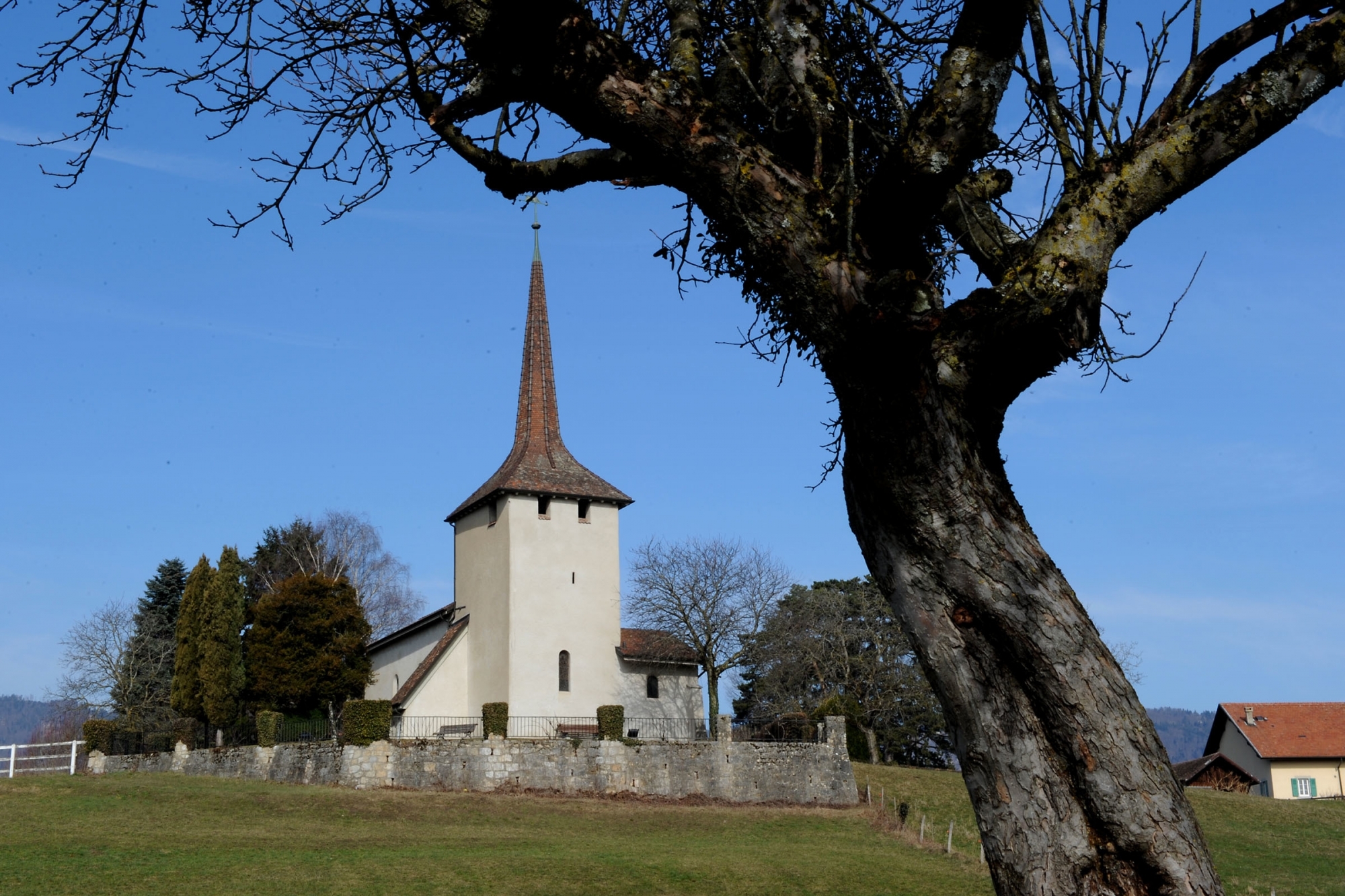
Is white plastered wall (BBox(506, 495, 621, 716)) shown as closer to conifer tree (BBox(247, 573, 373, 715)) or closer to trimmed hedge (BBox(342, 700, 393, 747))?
conifer tree (BBox(247, 573, 373, 715))

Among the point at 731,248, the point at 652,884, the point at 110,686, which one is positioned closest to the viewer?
the point at 731,248

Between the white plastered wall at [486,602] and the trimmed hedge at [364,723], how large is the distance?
7.80m

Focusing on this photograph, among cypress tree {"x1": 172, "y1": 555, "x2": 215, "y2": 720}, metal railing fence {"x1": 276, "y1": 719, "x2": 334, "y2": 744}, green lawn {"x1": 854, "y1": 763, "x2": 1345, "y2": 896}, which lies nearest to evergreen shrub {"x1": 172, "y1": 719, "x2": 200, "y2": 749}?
cypress tree {"x1": 172, "y1": 555, "x2": 215, "y2": 720}

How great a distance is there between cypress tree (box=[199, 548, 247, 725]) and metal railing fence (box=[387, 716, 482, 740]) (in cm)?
733

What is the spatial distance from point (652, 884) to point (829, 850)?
6.61m

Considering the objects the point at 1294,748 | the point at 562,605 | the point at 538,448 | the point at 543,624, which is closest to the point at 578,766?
the point at 543,624

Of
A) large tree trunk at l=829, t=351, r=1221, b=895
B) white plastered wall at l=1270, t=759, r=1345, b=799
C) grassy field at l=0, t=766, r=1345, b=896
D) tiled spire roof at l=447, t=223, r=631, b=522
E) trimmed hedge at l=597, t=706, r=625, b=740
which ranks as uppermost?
tiled spire roof at l=447, t=223, r=631, b=522

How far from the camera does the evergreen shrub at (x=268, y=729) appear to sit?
1264 inches

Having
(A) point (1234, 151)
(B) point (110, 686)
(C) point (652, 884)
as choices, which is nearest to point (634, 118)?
(A) point (1234, 151)

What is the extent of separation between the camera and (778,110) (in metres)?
4.42

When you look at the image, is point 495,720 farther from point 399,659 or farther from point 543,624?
point 399,659

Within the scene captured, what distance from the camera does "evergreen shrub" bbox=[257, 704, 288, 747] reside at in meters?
32.1

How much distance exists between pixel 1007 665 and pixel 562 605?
1423 inches

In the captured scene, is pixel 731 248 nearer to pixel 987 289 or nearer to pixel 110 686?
pixel 987 289
